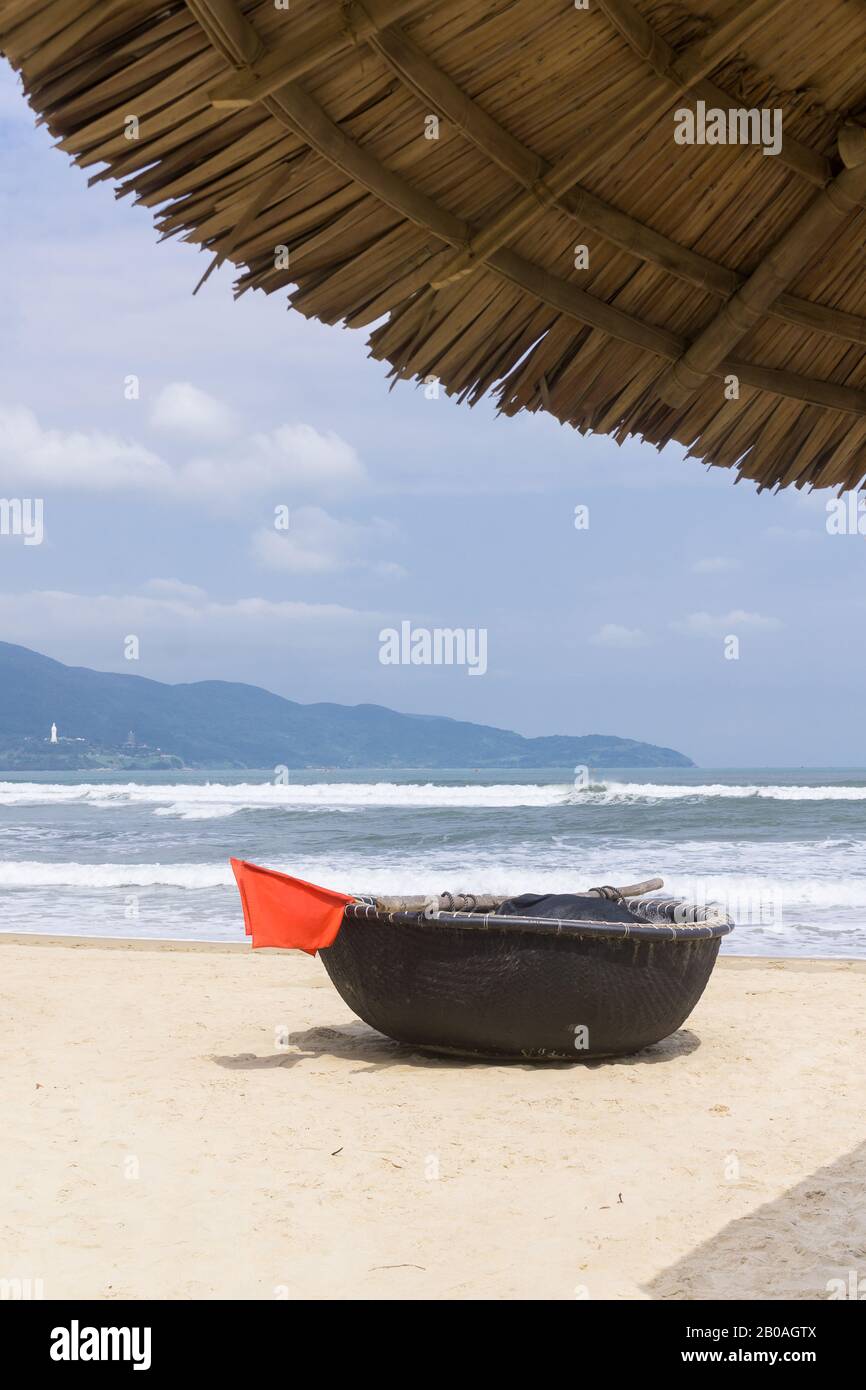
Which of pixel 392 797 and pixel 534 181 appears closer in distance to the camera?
pixel 534 181

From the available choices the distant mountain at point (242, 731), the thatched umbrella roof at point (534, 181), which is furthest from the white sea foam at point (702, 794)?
the distant mountain at point (242, 731)

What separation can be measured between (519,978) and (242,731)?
106m

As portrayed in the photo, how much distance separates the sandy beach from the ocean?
4.73 meters

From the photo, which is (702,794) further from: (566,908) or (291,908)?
(291,908)

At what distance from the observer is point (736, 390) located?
2.75 meters

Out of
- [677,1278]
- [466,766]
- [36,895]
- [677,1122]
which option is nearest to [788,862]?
[36,895]

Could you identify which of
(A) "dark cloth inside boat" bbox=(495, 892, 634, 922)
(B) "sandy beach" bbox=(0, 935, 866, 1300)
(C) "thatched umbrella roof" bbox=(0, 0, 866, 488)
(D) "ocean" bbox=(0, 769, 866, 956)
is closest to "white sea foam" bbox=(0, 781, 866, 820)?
(D) "ocean" bbox=(0, 769, 866, 956)

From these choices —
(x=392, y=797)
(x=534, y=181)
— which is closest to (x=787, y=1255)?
(x=534, y=181)

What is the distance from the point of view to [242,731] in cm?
11038

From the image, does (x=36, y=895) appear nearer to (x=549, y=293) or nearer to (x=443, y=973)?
(x=443, y=973)

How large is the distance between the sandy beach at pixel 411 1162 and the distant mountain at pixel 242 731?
229 feet

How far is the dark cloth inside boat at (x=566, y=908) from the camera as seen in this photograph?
6.11 meters

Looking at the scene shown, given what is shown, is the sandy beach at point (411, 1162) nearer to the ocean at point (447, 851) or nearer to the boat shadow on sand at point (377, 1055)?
the boat shadow on sand at point (377, 1055)

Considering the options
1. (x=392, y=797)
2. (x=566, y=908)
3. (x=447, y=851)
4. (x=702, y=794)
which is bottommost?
(x=447, y=851)
